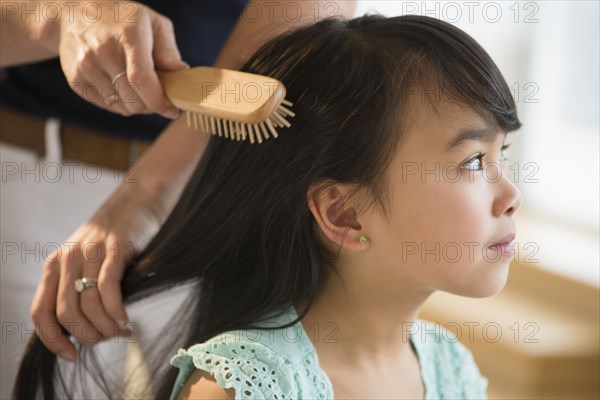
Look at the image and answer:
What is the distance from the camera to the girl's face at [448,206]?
872 mm

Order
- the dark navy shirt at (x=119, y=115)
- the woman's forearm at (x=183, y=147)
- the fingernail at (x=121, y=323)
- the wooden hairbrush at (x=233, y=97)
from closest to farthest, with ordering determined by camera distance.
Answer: the wooden hairbrush at (x=233, y=97) → the fingernail at (x=121, y=323) → the woman's forearm at (x=183, y=147) → the dark navy shirt at (x=119, y=115)

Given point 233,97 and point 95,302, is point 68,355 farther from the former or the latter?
point 233,97

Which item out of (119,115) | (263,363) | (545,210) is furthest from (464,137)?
(545,210)

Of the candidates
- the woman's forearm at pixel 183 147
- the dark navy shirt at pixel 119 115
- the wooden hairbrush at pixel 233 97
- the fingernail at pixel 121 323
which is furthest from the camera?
the dark navy shirt at pixel 119 115

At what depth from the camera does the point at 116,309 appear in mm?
964

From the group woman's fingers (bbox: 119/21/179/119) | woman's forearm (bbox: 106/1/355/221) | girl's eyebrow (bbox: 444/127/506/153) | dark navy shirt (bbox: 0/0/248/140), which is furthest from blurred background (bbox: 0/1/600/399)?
girl's eyebrow (bbox: 444/127/506/153)

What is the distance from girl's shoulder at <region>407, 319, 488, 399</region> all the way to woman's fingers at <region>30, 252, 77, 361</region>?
1.35ft

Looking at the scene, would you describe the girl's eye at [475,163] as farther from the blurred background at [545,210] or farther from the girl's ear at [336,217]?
the blurred background at [545,210]

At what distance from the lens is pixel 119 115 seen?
1334 mm

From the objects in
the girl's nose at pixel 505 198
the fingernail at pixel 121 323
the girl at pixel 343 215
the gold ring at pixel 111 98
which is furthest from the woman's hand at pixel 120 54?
the girl's nose at pixel 505 198

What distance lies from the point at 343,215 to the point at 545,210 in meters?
1.97

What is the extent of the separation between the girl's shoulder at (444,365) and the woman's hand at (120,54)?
43cm

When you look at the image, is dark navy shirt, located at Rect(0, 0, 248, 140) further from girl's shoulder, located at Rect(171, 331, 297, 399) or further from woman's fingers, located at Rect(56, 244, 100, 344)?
girl's shoulder, located at Rect(171, 331, 297, 399)

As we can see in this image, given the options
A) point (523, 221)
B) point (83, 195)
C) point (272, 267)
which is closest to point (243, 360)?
point (272, 267)
